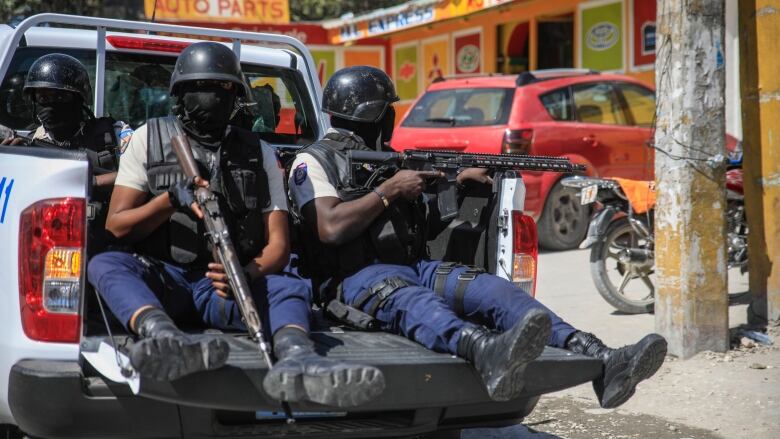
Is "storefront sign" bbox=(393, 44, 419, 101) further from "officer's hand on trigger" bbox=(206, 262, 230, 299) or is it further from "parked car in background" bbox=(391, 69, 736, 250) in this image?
"officer's hand on trigger" bbox=(206, 262, 230, 299)

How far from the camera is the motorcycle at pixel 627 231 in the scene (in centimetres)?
765

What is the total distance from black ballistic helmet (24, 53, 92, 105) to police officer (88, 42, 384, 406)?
1044mm

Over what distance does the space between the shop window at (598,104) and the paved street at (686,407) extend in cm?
432

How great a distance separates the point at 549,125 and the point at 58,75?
6341mm

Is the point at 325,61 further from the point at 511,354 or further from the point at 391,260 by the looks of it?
the point at 511,354

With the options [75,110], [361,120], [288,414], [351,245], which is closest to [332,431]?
[288,414]

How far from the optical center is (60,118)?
15.9 feet

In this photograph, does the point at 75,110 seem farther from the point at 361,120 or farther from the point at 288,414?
the point at 288,414

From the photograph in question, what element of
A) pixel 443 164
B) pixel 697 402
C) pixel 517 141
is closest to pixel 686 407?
pixel 697 402

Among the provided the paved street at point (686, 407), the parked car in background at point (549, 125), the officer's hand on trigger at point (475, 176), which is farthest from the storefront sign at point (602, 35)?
the officer's hand on trigger at point (475, 176)

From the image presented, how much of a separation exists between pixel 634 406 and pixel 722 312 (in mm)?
927

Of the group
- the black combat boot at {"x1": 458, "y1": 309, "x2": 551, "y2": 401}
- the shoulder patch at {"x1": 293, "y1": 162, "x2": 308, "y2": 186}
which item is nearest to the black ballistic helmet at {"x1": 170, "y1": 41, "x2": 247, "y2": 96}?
the shoulder patch at {"x1": 293, "y1": 162, "x2": 308, "y2": 186}

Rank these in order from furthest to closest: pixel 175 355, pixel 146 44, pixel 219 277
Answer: pixel 146 44 < pixel 219 277 < pixel 175 355

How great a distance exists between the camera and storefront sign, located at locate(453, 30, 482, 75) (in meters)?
19.1
